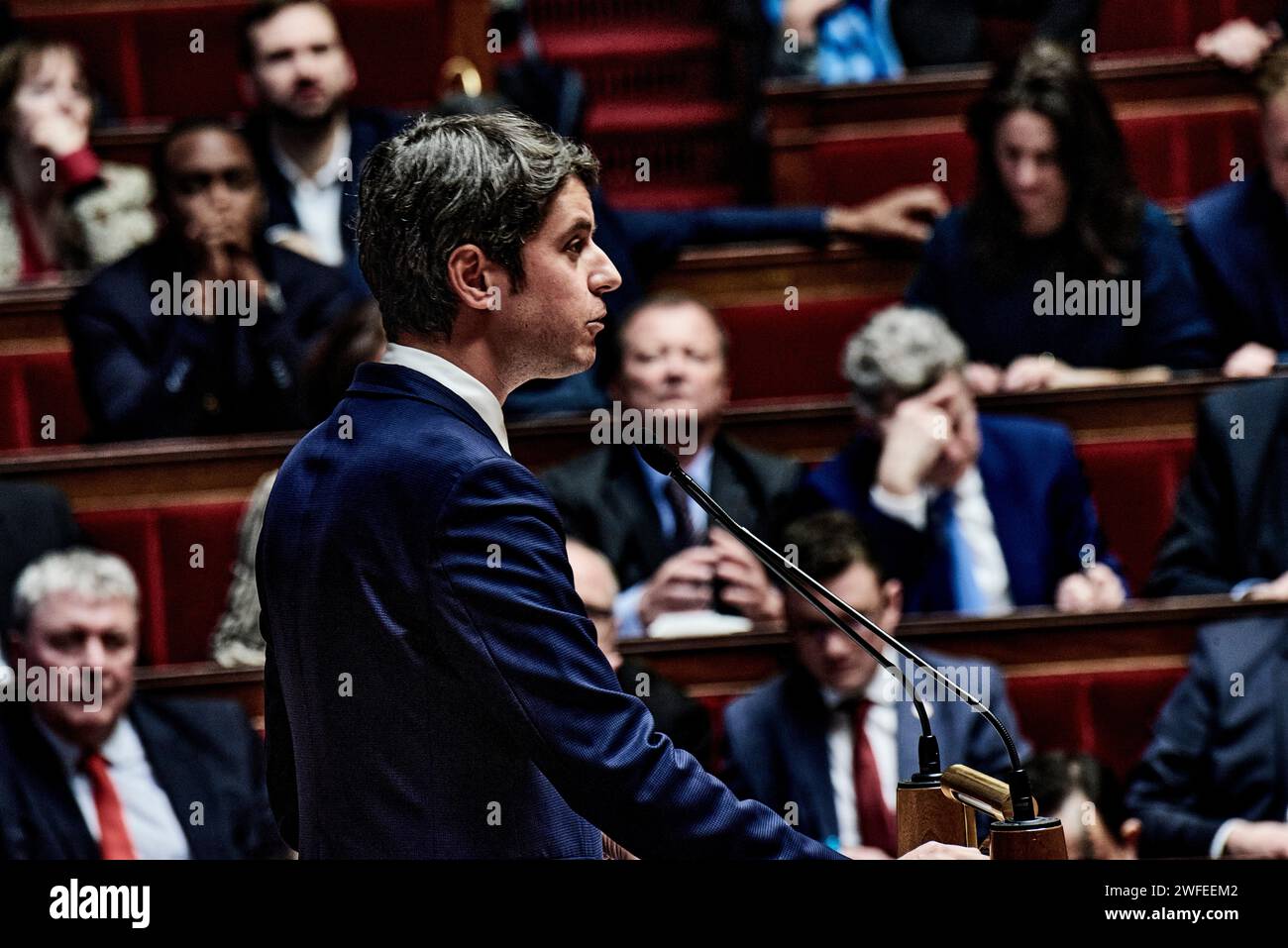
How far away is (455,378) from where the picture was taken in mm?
724

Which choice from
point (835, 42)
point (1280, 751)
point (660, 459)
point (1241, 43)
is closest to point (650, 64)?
point (835, 42)

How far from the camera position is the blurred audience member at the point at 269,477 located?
5.48 ft

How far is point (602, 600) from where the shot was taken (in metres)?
1.49

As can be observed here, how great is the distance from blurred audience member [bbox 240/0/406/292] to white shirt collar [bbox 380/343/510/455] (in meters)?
1.32

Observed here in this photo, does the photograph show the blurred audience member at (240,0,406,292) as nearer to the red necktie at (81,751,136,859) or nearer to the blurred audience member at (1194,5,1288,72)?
the red necktie at (81,751,136,859)

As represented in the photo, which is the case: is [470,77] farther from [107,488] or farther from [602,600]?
[602,600]

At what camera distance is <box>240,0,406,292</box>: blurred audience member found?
2059 mm

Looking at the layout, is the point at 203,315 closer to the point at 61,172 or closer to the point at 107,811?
the point at 61,172

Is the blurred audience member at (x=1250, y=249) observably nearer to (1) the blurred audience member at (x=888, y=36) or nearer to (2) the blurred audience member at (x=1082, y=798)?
(1) the blurred audience member at (x=888, y=36)

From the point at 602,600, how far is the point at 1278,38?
106 centimetres

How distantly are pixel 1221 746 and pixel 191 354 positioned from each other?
0.99 m

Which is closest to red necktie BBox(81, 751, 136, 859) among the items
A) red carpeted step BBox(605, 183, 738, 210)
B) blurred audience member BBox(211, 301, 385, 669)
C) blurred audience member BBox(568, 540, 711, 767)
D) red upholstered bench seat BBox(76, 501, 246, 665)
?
blurred audience member BBox(211, 301, 385, 669)

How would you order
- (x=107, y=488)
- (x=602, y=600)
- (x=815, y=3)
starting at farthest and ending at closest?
(x=815, y=3) → (x=107, y=488) → (x=602, y=600)
